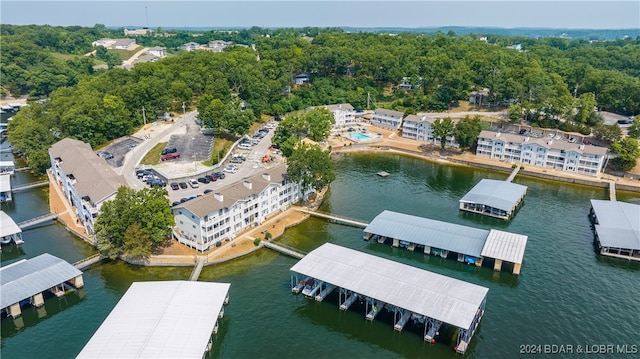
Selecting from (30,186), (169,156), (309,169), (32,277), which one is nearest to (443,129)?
(309,169)

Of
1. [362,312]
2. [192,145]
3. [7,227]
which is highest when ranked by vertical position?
[192,145]

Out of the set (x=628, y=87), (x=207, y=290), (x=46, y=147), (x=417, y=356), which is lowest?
(x=417, y=356)

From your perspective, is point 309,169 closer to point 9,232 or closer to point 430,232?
point 430,232

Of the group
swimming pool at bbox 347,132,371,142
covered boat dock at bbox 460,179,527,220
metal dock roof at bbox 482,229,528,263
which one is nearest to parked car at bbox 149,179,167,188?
covered boat dock at bbox 460,179,527,220

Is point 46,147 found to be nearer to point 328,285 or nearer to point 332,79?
point 328,285

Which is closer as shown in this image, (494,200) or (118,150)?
(494,200)

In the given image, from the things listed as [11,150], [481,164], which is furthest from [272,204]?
[11,150]

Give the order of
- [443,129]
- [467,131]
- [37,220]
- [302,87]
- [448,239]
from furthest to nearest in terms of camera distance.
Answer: [302,87], [443,129], [467,131], [37,220], [448,239]

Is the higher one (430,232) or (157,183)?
(157,183)
